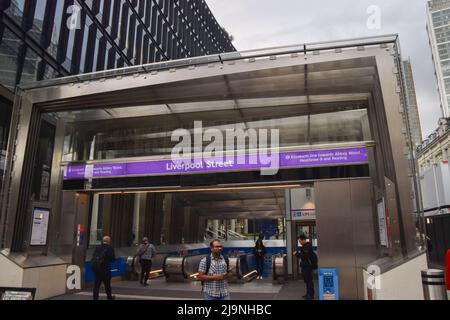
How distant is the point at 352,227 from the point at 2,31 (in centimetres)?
1302

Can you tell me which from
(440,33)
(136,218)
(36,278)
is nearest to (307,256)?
(36,278)

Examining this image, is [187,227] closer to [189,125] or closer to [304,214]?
[304,214]

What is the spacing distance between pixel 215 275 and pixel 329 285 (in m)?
4.72

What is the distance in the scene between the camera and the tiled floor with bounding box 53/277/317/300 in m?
11.0

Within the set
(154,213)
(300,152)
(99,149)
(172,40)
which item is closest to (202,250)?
(154,213)

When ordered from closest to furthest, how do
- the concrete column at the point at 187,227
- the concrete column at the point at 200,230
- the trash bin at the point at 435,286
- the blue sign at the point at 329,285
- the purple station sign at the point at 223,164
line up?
the trash bin at the point at 435,286 → the blue sign at the point at 329,285 → the purple station sign at the point at 223,164 → the concrete column at the point at 187,227 → the concrete column at the point at 200,230

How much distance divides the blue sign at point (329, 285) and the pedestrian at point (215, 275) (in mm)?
4369

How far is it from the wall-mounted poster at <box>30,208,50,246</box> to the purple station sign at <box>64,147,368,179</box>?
4.41 feet

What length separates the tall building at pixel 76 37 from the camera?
14.5m

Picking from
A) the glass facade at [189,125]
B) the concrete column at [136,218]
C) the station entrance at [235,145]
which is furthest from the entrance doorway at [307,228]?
the concrete column at [136,218]

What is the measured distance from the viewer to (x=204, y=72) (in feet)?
34.4

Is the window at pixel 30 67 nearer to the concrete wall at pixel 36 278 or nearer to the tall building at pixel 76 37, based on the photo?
the tall building at pixel 76 37

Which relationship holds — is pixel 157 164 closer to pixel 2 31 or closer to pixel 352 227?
pixel 352 227

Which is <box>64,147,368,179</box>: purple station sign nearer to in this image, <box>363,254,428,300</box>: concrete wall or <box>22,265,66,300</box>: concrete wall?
<box>22,265,66,300</box>: concrete wall
